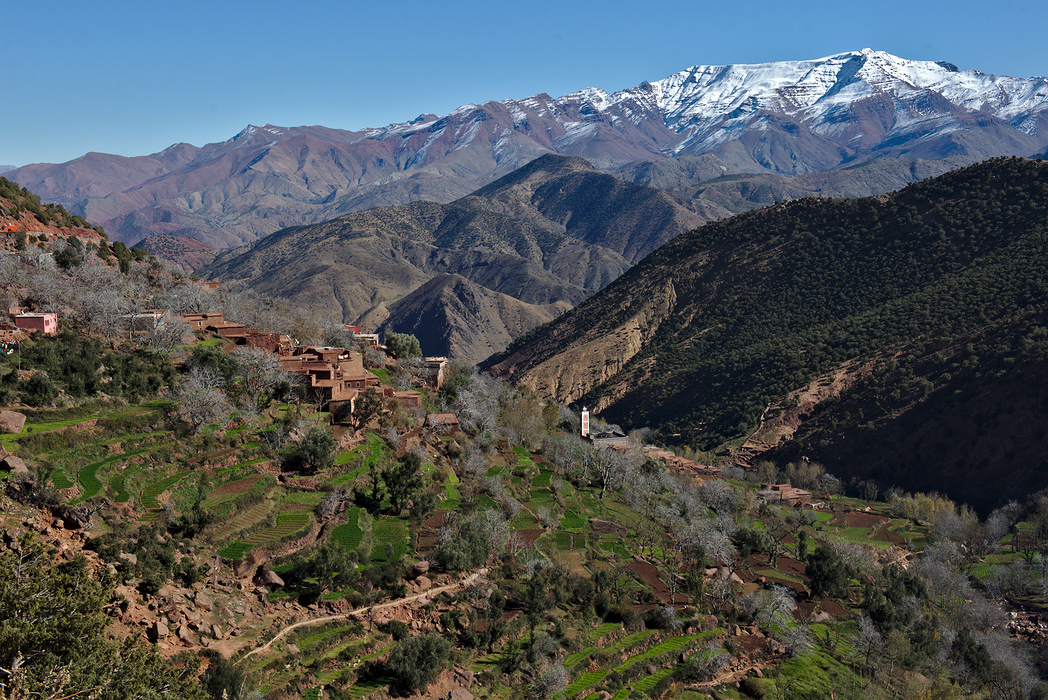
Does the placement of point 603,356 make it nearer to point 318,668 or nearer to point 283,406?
point 283,406

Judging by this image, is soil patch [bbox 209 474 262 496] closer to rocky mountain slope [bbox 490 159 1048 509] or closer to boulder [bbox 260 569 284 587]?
boulder [bbox 260 569 284 587]

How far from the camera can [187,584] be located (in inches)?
727

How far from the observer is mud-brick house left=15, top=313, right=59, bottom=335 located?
28531mm

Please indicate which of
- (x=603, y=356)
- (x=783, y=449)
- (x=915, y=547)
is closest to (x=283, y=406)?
(x=915, y=547)

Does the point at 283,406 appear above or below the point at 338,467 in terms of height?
above

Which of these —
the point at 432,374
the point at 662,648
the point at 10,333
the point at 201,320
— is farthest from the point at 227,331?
the point at 662,648

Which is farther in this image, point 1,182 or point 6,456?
point 1,182

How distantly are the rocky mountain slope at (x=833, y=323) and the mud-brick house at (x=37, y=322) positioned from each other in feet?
175

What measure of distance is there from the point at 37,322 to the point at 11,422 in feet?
29.2

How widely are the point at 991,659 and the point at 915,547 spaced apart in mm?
15486

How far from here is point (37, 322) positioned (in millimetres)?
28812

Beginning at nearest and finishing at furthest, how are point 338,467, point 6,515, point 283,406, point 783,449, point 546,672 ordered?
point 6,515
point 546,672
point 338,467
point 283,406
point 783,449

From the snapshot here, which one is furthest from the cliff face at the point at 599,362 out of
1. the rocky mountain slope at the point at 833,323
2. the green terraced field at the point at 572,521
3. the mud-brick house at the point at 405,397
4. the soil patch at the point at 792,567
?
the green terraced field at the point at 572,521

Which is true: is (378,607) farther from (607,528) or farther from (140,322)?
(140,322)
